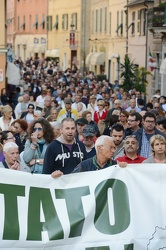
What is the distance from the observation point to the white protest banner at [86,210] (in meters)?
9.40

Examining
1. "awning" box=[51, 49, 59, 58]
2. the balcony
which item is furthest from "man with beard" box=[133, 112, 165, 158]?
"awning" box=[51, 49, 59, 58]

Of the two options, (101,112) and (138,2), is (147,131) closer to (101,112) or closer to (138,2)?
(101,112)

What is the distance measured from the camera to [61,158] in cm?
1180

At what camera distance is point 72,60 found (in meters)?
75.6

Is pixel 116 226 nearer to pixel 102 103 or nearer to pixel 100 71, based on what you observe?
pixel 102 103

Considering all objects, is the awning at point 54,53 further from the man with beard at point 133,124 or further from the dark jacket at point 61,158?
the dark jacket at point 61,158

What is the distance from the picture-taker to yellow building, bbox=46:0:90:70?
72688mm

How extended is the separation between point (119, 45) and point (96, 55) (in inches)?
205

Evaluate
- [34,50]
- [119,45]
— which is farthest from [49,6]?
[119,45]

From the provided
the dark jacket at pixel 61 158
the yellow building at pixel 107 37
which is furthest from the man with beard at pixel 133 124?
the yellow building at pixel 107 37

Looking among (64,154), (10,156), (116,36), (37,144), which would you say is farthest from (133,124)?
(116,36)

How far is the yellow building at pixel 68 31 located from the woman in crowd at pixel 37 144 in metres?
57.7

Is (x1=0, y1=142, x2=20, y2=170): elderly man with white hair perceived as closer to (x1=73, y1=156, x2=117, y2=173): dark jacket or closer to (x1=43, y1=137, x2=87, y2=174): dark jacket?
(x1=43, y1=137, x2=87, y2=174): dark jacket

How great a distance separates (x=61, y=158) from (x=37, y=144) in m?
1.61
